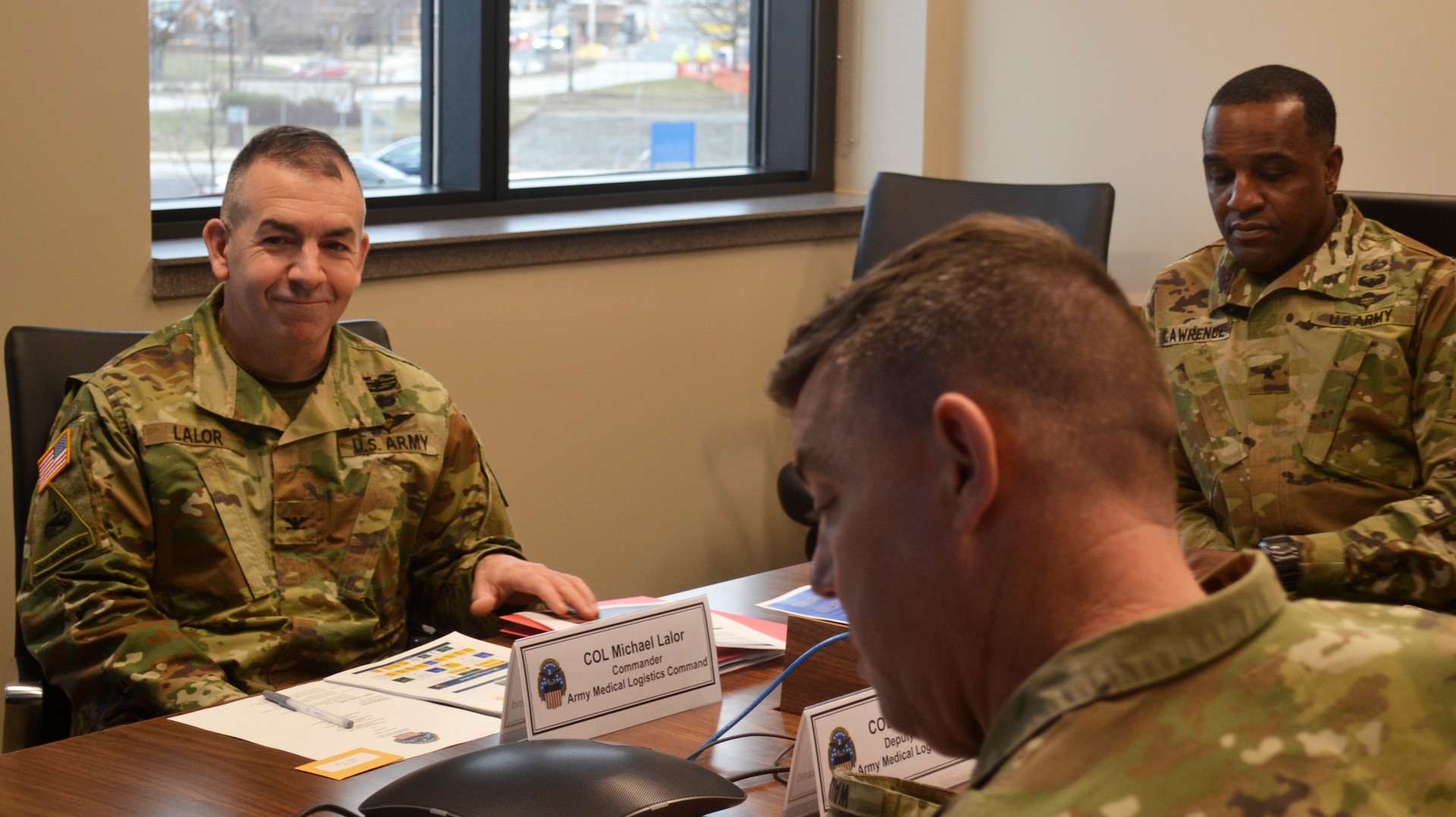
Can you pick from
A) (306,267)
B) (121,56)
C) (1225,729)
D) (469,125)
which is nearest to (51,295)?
(121,56)

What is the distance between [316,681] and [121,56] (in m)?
1.59

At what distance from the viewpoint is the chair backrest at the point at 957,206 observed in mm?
3262

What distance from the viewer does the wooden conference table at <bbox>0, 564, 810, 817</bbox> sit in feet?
3.98

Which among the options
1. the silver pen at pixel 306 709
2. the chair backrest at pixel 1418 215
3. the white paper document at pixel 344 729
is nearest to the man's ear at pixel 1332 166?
the chair backrest at pixel 1418 215

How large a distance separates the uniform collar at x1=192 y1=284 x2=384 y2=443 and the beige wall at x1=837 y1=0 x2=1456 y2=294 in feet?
7.56

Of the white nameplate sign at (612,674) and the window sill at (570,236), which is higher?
the window sill at (570,236)

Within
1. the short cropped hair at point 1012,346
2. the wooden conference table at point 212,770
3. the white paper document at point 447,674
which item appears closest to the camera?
the short cropped hair at point 1012,346

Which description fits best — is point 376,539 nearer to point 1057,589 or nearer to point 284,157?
point 284,157

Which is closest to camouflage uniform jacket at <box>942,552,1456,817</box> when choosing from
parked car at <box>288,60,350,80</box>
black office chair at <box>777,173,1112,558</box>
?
black office chair at <box>777,173,1112,558</box>

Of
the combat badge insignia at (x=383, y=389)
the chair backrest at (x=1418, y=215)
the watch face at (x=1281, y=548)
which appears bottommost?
the watch face at (x=1281, y=548)

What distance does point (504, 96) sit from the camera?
11.7 feet

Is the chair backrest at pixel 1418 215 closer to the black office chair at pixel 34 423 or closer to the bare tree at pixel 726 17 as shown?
the black office chair at pixel 34 423

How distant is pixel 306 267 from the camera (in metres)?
1.90

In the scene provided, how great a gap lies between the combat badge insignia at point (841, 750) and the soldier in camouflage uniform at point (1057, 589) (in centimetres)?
45
